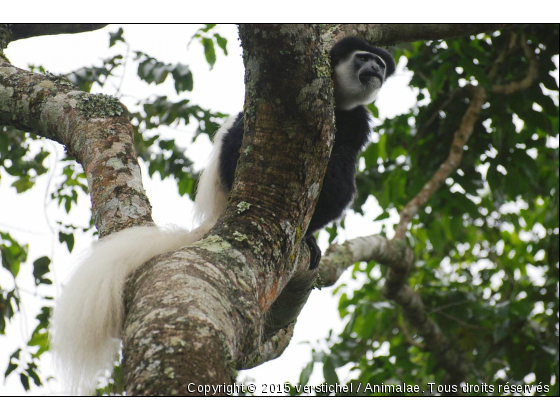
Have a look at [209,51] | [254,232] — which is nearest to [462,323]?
[209,51]

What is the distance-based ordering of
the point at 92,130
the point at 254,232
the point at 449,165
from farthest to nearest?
the point at 449,165
the point at 92,130
the point at 254,232

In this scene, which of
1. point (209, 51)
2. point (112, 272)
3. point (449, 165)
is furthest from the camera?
point (449, 165)

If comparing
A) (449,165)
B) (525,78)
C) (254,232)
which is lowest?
(254,232)

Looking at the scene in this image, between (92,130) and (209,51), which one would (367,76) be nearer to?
(209,51)

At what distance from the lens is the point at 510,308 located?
2102 mm

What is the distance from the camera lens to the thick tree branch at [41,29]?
5.65ft

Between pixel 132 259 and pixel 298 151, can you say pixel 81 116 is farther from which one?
pixel 298 151

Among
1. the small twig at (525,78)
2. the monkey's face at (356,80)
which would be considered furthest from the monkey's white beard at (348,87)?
the small twig at (525,78)

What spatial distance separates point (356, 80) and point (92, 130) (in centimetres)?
100

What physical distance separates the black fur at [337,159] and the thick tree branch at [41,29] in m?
0.60

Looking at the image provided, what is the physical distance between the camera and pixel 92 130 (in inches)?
50.8

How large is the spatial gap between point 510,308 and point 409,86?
1128 millimetres

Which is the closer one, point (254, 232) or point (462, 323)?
point (254, 232)

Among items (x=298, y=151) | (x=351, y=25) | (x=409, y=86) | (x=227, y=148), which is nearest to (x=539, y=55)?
(x=409, y=86)
